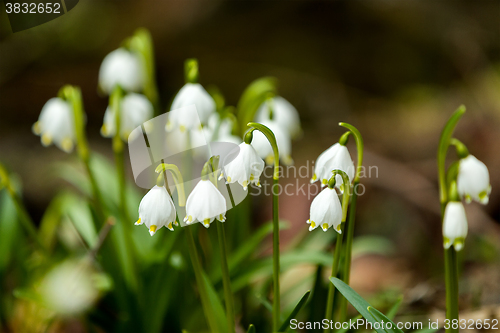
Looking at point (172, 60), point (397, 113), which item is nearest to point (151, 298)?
point (172, 60)

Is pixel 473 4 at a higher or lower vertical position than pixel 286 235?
higher

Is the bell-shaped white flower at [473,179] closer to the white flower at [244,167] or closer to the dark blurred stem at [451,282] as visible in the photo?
the dark blurred stem at [451,282]

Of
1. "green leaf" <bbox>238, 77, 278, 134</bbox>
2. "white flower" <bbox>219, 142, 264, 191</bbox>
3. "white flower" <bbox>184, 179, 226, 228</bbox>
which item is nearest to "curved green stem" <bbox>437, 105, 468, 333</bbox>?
"white flower" <bbox>219, 142, 264, 191</bbox>

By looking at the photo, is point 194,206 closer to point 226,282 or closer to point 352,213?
point 226,282

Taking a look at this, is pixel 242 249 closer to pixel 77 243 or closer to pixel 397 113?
pixel 77 243

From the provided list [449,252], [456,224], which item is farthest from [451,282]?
[456,224]

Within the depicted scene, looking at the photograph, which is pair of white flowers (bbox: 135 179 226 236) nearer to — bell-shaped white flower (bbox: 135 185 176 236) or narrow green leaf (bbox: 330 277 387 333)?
bell-shaped white flower (bbox: 135 185 176 236)
